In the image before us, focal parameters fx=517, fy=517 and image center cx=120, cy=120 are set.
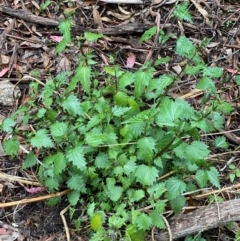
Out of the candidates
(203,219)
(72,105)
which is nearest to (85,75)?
(72,105)

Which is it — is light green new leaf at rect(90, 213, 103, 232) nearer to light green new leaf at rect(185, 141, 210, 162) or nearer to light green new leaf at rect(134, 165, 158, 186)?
light green new leaf at rect(134, 165, 158, 186)

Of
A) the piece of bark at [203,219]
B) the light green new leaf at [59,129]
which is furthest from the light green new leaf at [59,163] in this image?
the piece of bark at [203,219]

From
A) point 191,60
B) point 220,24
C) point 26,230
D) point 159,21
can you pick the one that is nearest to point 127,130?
point 191,60

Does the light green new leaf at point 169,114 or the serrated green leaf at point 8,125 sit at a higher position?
the light green new leaf at point 169,114

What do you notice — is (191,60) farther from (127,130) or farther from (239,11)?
(239,11)

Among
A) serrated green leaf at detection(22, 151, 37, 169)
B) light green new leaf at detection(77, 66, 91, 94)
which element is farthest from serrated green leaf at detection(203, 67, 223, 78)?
serrated green leaf at detection(22, 151, 37, 169)

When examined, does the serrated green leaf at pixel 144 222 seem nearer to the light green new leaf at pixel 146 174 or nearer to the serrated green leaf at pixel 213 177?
the light green new leaf at pixel 146 174
